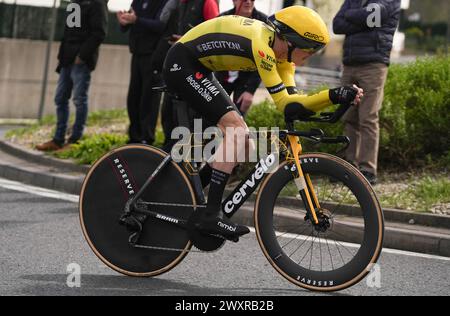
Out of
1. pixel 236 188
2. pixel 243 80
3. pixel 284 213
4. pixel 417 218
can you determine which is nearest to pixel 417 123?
pixel 243 80

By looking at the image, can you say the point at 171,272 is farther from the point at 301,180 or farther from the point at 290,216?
the point at 301,180

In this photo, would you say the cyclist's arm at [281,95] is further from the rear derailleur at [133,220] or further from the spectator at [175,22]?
the spectator at [175,22]

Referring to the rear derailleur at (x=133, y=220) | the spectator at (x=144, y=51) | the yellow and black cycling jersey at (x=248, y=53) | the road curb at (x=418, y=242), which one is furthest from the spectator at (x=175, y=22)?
the yellow and black cycling jersey at (x=248, y=53)

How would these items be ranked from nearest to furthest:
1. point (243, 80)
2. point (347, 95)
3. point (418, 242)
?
point (347, 95), point (418, 242), point (243, 80)

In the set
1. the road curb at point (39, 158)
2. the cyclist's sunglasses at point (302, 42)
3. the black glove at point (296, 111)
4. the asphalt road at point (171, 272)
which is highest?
the cyclist's sunglasses at point (302, 42)

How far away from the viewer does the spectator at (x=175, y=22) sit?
10.5 meters

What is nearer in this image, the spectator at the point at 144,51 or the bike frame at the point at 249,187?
the bike frame at the point at 249,187

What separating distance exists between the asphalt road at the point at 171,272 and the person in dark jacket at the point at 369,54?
5.90ft

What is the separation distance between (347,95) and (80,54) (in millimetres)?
6370

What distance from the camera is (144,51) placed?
1148cm

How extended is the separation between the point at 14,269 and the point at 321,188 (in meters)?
2.01

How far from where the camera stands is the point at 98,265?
7230 millimetres

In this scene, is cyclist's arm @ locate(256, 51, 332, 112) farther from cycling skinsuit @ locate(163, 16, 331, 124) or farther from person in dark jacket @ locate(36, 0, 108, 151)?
person in dark jacket @ locate(36, 0, 108, 151)
